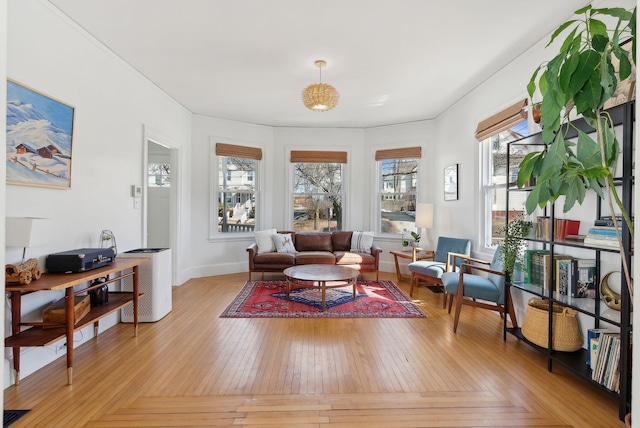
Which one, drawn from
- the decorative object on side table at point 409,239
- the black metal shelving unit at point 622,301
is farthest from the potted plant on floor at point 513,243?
the decorative object on side table at point 409,239

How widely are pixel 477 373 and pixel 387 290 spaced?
2.42m

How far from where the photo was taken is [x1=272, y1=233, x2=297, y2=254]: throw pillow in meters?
5.77

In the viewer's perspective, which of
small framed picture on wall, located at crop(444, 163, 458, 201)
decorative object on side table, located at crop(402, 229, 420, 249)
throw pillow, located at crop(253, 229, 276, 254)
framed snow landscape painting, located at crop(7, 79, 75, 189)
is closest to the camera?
framed snow landscape painting, located at crop(7, 79, 75, 189)

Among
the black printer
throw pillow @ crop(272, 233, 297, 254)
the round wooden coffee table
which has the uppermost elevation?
the black printer

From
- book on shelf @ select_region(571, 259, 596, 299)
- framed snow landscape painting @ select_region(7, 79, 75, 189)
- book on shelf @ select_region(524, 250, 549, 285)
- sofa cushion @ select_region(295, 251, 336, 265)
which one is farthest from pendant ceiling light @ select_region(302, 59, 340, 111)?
book on shelf @ select_region(571, 259, 596, 299)

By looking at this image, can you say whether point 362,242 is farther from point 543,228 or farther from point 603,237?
point 603,237

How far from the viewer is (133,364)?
105 inches

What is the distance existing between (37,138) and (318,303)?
3.27 meters

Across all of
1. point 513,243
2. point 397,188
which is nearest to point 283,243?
point 397,188

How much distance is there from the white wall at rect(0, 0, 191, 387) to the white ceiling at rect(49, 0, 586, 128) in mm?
226

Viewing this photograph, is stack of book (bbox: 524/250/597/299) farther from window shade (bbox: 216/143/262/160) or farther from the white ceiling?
window shade (bbox: 216/143/262/160)

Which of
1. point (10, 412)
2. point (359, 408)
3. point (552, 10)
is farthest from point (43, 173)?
point (552, 10)

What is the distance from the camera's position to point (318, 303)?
4.25 m

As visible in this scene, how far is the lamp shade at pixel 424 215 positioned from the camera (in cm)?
551
